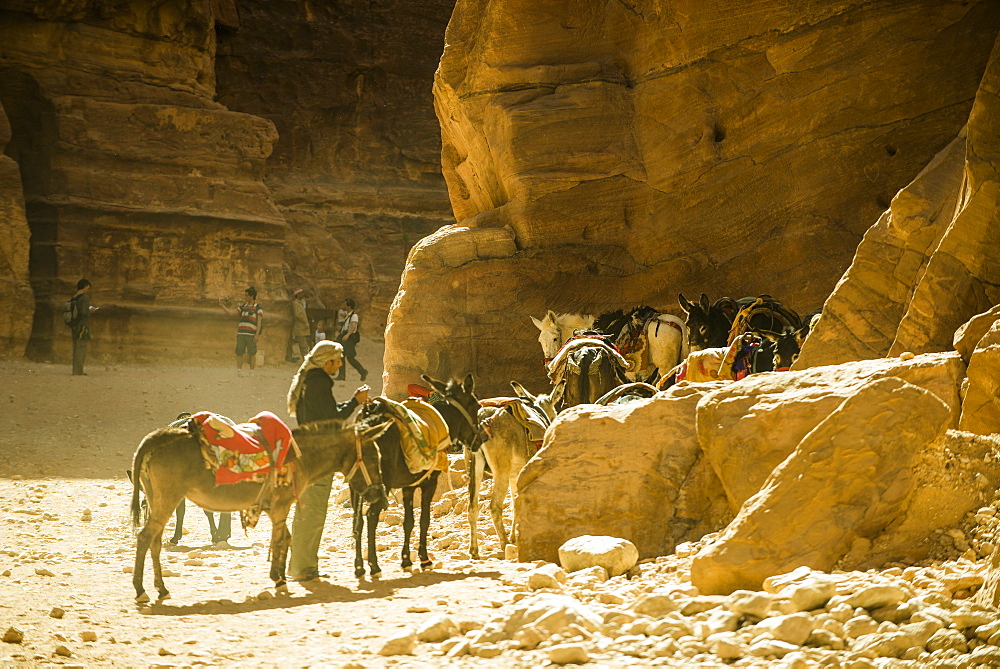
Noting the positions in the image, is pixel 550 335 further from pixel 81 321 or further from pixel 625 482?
pixel 81 321

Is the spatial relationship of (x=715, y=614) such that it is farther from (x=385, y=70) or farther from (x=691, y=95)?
(x=385, y=70)

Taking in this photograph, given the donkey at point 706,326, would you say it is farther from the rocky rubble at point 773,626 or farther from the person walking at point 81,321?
the person walking at point 81,321

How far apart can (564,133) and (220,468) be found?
460 inches

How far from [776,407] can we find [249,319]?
17.9 m

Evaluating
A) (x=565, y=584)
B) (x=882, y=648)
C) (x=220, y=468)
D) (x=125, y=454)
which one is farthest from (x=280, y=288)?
(x=882, y=648)

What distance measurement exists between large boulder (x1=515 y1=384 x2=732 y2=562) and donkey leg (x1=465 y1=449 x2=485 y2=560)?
1.43 m

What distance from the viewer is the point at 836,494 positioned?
5.42 m

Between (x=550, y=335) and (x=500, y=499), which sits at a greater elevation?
(x=550, y=335)

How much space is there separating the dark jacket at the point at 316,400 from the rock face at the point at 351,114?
25160 mm

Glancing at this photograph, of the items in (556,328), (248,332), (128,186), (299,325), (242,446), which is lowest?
(242,446)

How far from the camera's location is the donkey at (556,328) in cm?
1523

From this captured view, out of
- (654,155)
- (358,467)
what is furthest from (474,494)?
(654,155)

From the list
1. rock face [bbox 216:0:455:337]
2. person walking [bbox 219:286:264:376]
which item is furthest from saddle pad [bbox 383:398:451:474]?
rock face [bbox 216:0:455:337]

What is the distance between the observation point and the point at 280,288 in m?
26.1
